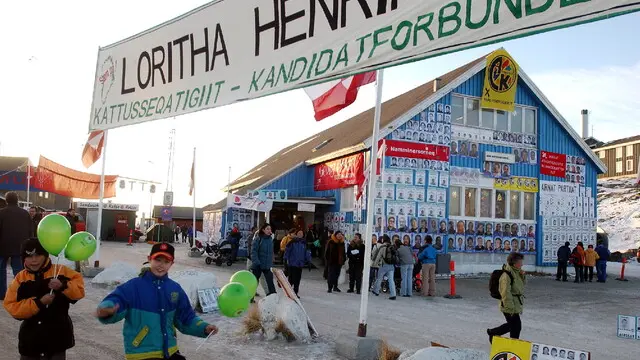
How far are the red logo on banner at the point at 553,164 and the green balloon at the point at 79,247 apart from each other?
22.8 metres

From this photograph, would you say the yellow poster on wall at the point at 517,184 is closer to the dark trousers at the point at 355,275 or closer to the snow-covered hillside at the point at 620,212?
the dark trousers at the point at 355,275

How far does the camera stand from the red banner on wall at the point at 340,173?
72.4 feet

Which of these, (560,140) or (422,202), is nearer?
(422,202)

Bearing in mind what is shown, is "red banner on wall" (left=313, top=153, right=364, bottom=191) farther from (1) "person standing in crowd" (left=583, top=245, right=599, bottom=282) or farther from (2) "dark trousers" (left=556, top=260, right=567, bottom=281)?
(1) "person standing in crowd" (left=583, top=245, right=599, bottom=282)

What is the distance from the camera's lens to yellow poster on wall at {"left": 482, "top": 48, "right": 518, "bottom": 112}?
926 inches

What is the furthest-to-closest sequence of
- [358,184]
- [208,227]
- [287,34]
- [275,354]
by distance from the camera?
[208,227] < [358,184] < [275,354] < [287,34]

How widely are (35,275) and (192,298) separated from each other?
656 cm

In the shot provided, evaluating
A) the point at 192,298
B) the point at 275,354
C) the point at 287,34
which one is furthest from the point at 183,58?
the point at 192,298

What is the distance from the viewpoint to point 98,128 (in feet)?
26.1

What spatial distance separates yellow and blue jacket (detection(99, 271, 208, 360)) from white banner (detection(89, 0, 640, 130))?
232 centimetres

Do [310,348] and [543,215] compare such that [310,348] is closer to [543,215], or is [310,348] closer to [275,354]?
[275,354]

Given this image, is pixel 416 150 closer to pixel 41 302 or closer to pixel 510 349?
pixel 510 349

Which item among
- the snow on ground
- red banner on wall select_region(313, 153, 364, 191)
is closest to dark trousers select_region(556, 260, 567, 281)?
the snow on ground

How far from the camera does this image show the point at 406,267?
1617cm
